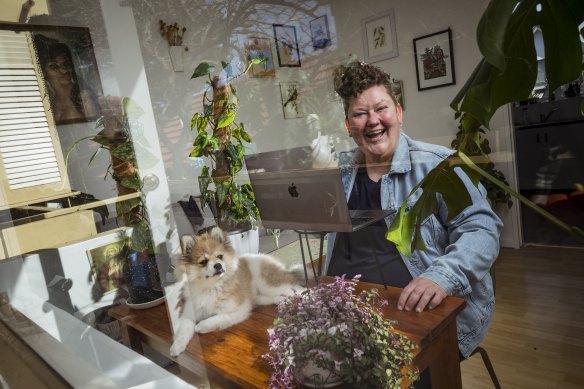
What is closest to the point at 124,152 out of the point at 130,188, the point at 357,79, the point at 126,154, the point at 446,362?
the point at 126,154

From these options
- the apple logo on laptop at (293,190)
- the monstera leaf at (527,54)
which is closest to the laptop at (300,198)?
the apple logo on laptop at (293,190)

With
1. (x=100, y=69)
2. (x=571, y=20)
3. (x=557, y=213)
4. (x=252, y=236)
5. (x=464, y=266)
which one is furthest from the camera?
(x=100, y=69)

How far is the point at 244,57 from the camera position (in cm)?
96

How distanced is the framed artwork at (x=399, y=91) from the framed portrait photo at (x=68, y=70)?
2.82 ft

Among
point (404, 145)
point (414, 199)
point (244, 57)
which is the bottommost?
point (414, 199)

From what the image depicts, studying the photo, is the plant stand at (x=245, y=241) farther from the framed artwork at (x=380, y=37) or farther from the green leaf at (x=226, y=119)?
the framed artwork at (x=380, y=37)

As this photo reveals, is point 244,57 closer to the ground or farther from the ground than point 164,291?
farther from the ground

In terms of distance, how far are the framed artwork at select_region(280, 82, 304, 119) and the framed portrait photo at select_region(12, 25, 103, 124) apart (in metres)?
0.60

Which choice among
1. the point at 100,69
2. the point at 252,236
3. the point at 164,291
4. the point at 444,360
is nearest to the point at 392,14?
the point at 252,236

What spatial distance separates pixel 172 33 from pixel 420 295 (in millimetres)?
874

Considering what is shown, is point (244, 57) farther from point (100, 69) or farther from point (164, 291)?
point (164, 291)

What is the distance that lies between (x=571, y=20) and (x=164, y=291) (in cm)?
115

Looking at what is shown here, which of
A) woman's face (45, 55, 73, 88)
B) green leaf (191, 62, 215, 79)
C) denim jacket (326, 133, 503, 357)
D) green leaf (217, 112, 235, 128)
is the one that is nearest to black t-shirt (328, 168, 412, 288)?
denim jacket (326, 133, 503, 357)

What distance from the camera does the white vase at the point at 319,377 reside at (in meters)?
0.83
